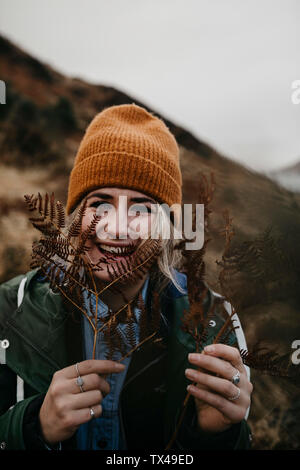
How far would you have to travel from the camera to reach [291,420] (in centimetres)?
188

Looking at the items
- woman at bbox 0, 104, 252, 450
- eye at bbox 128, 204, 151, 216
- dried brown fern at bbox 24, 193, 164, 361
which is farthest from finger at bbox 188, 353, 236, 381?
eye at bbox 128, 204, 151, 216

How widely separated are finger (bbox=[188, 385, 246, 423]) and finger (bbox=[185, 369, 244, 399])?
1.1 inches

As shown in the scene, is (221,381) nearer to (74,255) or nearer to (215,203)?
(74,255)

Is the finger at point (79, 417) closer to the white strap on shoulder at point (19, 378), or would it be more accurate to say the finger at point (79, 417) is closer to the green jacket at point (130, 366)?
the green jacket at point (130, 366)

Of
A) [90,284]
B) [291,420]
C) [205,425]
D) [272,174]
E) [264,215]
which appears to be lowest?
[291,420]

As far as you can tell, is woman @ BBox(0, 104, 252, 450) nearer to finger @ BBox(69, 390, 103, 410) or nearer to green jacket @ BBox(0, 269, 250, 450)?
green jacket @ BBox(0, 269, 250, 450)

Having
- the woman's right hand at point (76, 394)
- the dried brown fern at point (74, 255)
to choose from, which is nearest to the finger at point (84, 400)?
the woman's right hand at point (76, 394)

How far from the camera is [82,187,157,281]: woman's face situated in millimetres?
1144

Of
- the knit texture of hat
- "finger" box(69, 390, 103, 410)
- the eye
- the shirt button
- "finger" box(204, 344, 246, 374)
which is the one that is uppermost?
the knit texture of hat

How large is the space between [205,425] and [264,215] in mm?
1577

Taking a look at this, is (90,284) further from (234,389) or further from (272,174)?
(272,174)

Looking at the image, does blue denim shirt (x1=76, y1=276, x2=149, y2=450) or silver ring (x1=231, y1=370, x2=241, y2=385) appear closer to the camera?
silver ring (x1=231, y1=370, x2=241, y2=385)
